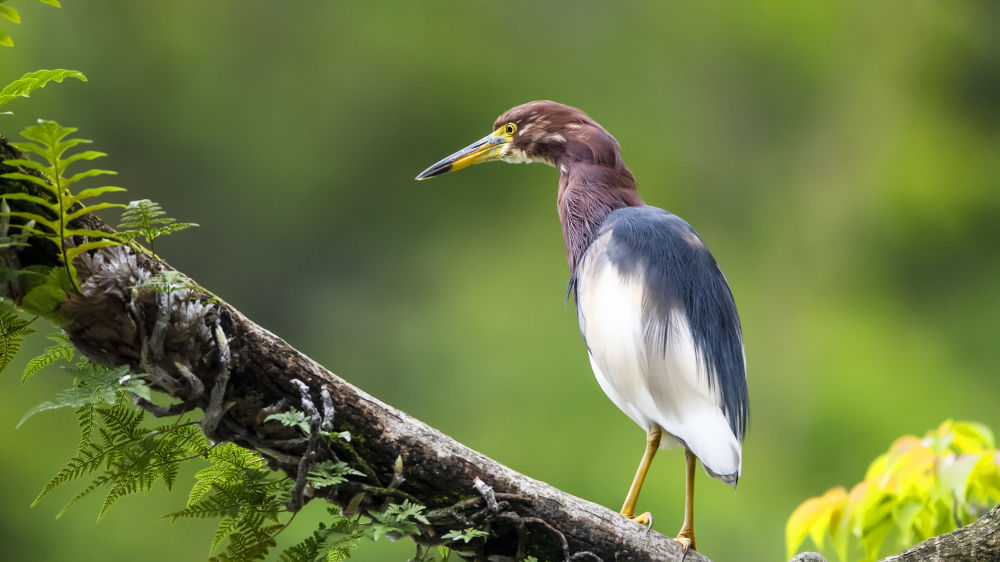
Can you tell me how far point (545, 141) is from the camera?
131cm

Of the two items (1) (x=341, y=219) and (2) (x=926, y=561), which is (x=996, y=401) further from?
(2) (x=926, y=561)

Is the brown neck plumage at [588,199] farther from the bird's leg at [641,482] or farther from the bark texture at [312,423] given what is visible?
the bark texture at [312,423]

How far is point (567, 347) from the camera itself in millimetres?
3279

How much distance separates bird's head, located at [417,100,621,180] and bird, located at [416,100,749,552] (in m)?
0.06

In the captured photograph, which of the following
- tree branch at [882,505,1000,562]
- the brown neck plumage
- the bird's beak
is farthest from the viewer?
the bird's beak

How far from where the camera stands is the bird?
3.50 ft

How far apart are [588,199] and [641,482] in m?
0.36

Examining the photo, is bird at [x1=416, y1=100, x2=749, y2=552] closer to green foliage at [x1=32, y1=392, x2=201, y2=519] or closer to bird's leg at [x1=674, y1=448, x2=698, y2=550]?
bird's leg at [x1=674, y1=448, x2=698, y2=550]

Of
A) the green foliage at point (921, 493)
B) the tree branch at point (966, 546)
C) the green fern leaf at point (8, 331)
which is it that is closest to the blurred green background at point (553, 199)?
the green foliage at point (921, 493)

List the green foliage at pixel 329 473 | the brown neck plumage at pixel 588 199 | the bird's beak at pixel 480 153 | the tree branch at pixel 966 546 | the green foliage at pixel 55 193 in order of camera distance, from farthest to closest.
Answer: the bird's beak at pixel 480 153, the brown neck plumage at pixel 588 199, the tree branch at pixel 966 546, the green foliage at pixel 329 473, the green foliage at pixel 55 193

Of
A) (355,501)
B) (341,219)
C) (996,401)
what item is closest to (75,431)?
(341,219)

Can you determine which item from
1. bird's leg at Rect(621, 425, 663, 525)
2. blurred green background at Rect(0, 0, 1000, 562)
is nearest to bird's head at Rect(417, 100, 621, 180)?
bird's leg at Rect(621, 425, 663, 525)

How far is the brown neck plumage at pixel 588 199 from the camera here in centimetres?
121

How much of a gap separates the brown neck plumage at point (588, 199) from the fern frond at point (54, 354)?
65 cm
